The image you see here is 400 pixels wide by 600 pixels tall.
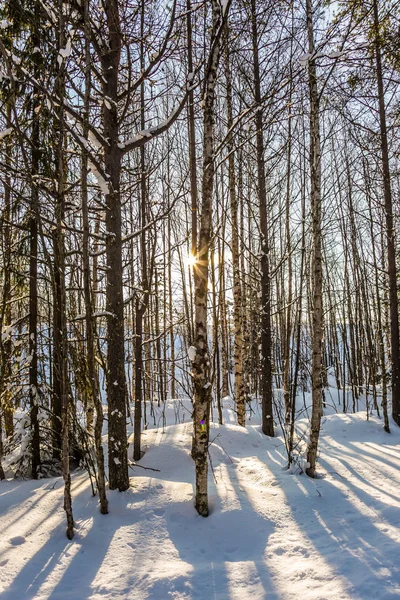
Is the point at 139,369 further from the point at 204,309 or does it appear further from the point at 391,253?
the point at 391,253

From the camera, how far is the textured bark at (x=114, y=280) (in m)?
4.24

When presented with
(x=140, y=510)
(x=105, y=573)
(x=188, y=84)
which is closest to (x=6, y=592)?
(x=105, y=573)

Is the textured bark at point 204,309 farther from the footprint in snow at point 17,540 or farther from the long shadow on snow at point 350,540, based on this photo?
the footprint in snow at point 17,540

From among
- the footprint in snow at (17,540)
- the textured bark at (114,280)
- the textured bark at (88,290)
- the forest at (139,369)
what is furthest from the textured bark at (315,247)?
the footprint in snow at (17,540)

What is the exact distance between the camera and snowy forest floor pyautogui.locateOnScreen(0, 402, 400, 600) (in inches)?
105

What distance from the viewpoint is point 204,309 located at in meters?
3.94

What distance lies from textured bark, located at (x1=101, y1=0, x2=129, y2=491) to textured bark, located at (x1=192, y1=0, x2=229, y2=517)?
39.7 inches

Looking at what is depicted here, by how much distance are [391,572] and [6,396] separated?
553cm

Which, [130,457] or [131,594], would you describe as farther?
[130,457]

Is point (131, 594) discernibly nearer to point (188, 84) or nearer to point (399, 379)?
point (188, 84)

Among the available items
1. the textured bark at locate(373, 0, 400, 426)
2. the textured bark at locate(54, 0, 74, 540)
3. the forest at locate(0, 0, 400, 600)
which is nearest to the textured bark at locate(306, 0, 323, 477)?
the forest at locate(0, 0, 400, 600)

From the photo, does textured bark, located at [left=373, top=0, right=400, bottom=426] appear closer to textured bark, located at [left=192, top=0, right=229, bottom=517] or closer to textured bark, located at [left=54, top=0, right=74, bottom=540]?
textured bark, located at [left=192, top=0, right=229, bottom=517]

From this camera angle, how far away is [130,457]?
5676mm

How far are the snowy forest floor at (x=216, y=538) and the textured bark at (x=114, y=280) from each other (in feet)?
1.50
